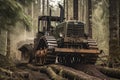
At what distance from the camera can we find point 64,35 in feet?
46.6

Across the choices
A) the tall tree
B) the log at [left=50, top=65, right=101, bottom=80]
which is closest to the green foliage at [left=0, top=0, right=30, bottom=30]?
the tall tree

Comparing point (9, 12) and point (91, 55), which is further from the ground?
point (9, 12)

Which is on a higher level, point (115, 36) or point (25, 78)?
point (115, 36)

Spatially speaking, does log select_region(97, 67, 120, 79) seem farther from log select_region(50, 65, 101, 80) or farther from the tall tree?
the tall tree

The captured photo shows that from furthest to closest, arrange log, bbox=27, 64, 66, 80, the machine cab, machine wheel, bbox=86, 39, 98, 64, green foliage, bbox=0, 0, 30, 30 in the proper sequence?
the machine cab → machine wheel, bbox=86, 39, 98, 64 → log, bbox=27, 64, 66, 80 → green foliage, bbox=0, 0, 30, 30

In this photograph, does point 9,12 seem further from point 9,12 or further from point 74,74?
point 74,74

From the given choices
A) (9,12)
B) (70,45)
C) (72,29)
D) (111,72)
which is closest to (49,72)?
(111,72)

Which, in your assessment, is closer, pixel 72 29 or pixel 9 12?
pixel 9 12

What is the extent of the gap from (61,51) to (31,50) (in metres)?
5.81

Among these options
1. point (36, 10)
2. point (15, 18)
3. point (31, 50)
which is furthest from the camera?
point (36, 10)

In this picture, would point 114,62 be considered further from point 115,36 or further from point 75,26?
Result: point 75,26

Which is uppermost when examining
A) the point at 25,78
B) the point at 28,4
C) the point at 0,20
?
the point at 28,4

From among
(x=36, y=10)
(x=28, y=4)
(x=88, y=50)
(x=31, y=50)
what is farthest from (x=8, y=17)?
(x=36, y=10)

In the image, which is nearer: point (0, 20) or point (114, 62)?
point (0, 20)
